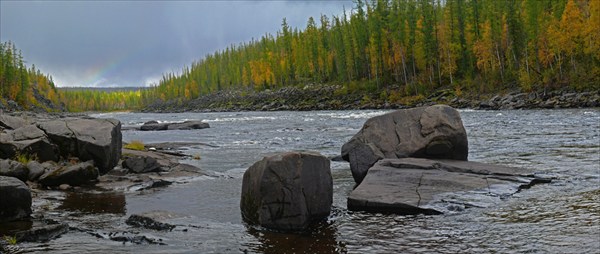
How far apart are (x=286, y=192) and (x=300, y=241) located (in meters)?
1.18

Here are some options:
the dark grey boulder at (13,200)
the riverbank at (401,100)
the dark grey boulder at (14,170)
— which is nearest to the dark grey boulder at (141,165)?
the dark grey boulder at (14,170)

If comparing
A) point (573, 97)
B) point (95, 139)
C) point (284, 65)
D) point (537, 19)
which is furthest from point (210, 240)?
point (284, 65)

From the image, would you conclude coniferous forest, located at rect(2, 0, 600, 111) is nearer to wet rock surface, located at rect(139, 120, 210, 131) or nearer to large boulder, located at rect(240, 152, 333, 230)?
wet rock surface, located at rect(139, 120, 210, 131)

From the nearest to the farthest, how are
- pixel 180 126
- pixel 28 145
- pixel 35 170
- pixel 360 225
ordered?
1. pixel 360 225
2. pixel 35 170
3. pixel 28 145
4. pixel 180 126

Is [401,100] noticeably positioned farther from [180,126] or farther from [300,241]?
[300,241]

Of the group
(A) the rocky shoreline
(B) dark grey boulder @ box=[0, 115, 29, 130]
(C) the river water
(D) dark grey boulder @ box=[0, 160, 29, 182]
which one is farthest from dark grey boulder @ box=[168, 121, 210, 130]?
(D) dark grey boulder @ box=[0, 160, 29, 182]

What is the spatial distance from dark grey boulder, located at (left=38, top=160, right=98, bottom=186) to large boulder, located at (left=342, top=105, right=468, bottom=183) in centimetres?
818

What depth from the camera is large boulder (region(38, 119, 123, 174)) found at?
55.5ft

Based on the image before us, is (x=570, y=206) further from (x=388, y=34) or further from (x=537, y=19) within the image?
(x=388, y=34)

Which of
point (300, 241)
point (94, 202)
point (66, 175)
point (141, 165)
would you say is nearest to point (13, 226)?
point (94, 202)

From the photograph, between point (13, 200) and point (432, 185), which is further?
point (432, 185)

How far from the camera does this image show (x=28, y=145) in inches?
641

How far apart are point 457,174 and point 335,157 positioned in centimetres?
806

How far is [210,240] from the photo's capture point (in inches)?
368
